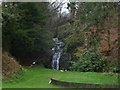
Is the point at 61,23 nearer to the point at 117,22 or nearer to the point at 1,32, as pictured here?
the point at 1,32

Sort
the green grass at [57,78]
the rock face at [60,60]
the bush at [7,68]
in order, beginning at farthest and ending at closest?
1. the rock face at [60,60]
2. the bush at [7,68]
3. the green grass at [57,78]

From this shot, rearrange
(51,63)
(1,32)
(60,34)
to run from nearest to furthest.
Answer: (1,32) → (51,63) → (60,34)

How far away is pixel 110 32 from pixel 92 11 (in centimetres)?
67

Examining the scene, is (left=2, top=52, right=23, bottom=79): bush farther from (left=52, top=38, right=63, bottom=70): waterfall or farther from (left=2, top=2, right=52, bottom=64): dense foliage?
(left=52, top=38, right=63, bottom=70): waterfall

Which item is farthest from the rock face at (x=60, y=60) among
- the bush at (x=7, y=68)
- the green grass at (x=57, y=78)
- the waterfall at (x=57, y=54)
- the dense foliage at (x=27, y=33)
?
the green grass at (x=57, y=78)

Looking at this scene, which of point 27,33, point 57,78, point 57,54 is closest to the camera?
point 57,78

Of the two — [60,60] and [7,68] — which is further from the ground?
[7,68]

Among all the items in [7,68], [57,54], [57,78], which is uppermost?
[57,54]

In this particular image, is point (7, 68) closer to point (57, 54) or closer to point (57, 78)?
point (57, 78)

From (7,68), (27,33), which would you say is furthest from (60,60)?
(7,68)

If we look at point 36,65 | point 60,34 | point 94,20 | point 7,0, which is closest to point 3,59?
point 7,0

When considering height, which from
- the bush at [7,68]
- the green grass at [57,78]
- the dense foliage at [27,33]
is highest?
the dense foliage at [27,33]

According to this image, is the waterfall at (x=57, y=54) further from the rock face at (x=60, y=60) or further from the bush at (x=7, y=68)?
the bush at (x=7, y=68)

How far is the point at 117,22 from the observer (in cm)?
432
